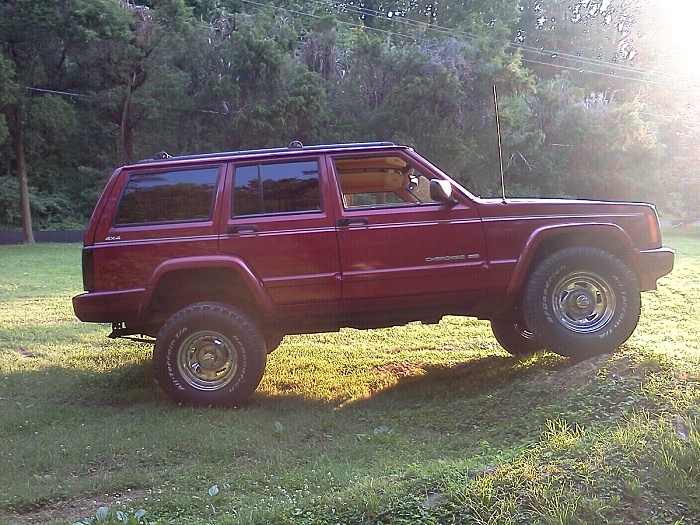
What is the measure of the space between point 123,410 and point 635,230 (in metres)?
4.65

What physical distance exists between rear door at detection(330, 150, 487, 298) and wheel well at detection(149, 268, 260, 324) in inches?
35.1

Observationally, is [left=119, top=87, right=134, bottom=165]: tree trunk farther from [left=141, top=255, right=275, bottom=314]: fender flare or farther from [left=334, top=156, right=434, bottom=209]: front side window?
[left=141, top=255, right=275, bottom=314]: fender flare

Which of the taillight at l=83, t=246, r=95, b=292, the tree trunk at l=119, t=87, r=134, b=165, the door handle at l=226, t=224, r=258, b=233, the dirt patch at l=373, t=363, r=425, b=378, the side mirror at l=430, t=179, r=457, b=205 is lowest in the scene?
the dirt patch at l=373, t=363, r=425, b=378

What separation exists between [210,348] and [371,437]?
5.36 feet

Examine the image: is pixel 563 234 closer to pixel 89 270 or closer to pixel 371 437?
pixel 371 437

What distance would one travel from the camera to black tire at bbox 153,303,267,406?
5965 mm

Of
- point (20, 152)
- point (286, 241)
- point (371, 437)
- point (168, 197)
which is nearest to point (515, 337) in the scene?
point (371, 437)

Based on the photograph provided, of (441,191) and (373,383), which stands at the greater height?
(441,191)

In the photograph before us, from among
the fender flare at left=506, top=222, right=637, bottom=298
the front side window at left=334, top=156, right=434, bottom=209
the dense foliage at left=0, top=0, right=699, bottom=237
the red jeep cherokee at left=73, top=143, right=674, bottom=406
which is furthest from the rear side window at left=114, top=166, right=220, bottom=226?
the dense foliage at left=0, top=0, right=699, bottom=237

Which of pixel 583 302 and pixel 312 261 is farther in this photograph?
pixel 583 302

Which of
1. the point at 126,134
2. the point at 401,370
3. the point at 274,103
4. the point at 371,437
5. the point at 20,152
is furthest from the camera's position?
the point at 126,134

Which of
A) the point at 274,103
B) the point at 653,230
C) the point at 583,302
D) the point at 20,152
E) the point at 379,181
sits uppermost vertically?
the point at 274,103

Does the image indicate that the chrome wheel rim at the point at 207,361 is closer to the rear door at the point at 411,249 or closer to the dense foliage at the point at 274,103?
the rear door at the point at 411,249

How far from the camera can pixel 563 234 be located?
6285 mm
